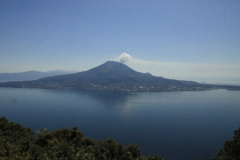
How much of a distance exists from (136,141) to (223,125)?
25.3 meters

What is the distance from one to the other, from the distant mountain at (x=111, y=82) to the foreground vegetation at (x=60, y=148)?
109 meters

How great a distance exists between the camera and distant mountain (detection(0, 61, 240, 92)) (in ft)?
422

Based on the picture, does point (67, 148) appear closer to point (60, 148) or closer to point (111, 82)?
point (60, 148)

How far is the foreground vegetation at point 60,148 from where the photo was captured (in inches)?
299

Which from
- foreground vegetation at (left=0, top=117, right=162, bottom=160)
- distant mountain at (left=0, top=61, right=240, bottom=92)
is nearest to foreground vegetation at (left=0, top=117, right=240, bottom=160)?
foreground vegetation at (left=0, top=117, right=162, bottom=160)

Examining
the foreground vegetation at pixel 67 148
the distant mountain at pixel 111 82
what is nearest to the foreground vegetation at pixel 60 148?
the foreground vegetation at pixel 67 148

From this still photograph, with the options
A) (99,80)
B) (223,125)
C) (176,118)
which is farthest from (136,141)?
(99,80)

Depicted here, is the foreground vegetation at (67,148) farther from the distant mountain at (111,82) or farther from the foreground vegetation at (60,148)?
the distant mountain at (111,82)

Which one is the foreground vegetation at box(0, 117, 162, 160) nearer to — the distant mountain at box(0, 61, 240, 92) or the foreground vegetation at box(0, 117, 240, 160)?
the foreground vegetation at box(0, 117, 240, 160)

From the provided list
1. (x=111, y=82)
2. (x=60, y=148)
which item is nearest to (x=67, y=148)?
(x=60, y=148)

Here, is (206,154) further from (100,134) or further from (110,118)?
(110,118)

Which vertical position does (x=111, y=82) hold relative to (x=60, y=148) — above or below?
above

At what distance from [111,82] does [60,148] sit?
441 ft

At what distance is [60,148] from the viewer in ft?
29.9
